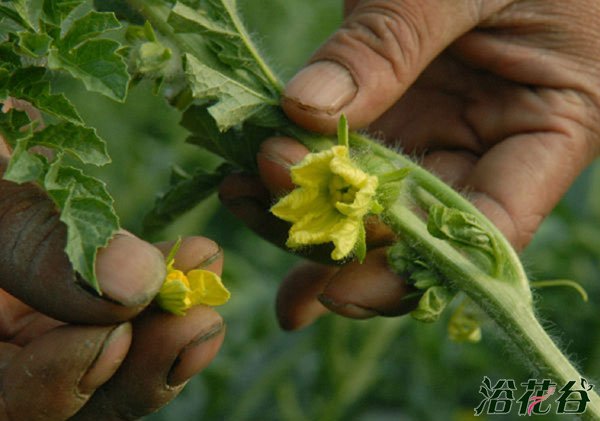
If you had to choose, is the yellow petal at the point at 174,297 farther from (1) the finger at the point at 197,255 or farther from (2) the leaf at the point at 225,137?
(2) the leaf at the point at 225,137

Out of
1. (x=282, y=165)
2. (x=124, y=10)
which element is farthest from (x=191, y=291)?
(x=124, y=10)

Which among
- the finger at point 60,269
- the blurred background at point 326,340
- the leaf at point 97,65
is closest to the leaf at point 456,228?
the finger at point 60,269

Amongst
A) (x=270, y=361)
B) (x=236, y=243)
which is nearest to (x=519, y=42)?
(x=270, y=361)

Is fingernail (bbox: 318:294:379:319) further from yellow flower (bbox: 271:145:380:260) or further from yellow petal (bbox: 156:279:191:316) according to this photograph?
yellow petal (bbox: 156:279:191:316)

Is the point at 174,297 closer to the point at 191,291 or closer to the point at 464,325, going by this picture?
the point at 191,291

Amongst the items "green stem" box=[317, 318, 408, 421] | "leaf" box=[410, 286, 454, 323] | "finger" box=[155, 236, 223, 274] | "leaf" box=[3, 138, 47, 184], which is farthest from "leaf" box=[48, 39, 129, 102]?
"green stem" box=[317, 318, 408, 421]
